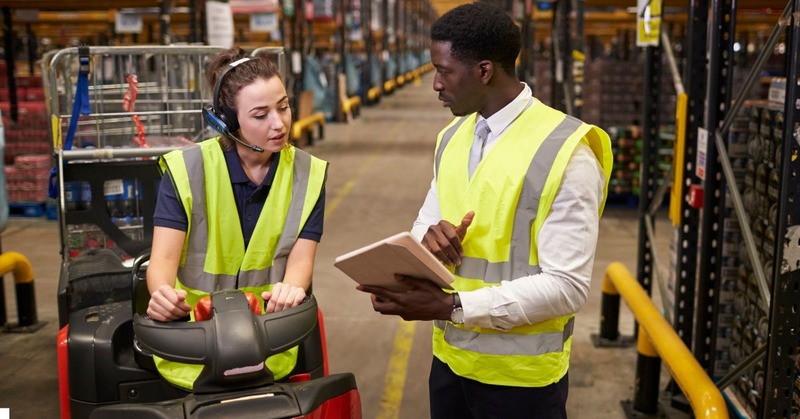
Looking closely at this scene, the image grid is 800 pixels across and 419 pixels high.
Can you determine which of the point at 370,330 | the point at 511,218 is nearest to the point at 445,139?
the point at 511,218

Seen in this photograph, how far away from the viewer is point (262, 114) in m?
2.68

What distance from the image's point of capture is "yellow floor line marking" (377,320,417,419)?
16.2ft

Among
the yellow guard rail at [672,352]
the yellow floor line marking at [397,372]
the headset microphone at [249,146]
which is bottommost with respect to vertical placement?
the yellow floor line marking at [397,372]

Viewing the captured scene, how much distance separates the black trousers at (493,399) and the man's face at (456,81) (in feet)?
2.68

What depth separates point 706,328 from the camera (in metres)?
4.33

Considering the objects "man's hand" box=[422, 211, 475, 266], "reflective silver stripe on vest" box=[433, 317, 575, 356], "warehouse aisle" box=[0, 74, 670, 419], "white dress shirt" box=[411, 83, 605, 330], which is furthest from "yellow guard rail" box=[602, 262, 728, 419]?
"man's hand" box=[422, 211, 475, 266]

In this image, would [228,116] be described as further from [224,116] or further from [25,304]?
[25,304]

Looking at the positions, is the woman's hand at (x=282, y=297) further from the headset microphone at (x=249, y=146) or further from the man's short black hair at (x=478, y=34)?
the man's short black hair at (x=478, y=34)

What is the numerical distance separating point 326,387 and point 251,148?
2.73 feet

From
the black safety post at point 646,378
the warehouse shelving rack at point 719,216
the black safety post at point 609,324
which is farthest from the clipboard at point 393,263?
the black safety post at point 609,324

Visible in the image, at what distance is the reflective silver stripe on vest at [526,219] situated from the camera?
2.25 m

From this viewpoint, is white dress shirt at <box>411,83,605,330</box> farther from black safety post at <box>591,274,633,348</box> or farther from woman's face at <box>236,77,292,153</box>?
black safety post at <box>591,274,633,348</box>

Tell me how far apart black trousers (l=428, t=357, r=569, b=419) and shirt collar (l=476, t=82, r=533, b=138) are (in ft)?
2.45

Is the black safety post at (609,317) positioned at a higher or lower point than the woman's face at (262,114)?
lower
